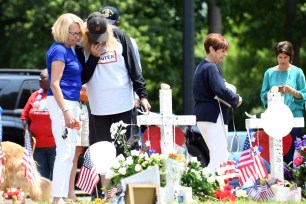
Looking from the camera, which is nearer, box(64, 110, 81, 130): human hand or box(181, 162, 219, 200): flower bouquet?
box(64, 110, 81, 130): human hand

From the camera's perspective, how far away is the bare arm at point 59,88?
9.85m

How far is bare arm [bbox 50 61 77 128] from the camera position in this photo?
32.3 feet

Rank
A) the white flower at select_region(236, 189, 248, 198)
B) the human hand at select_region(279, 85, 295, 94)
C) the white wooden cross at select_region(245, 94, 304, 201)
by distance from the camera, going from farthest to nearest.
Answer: the human hand at select_region(279, 85, 295, 94), the white wooden cross at select_region(245, 94, 304, 201), the white flower at select_region(236, 189, 248, 198)

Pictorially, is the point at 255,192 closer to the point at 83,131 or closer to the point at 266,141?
the point at 266,141

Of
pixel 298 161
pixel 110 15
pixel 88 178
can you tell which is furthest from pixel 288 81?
pixel 88 178

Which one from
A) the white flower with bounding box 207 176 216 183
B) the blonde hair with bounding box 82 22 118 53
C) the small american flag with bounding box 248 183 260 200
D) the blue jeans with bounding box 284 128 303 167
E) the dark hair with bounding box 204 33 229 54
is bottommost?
the small american flag with bounding box 248 183 260 200

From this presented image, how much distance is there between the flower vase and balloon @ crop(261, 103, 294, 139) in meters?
1.44

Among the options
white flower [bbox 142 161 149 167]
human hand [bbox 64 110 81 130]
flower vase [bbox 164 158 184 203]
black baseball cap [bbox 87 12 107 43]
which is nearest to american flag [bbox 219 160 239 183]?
flower vase [bbox 164 158 184 203]

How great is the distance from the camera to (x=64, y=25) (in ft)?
33.1

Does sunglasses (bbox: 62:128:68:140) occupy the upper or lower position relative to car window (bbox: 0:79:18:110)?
lower

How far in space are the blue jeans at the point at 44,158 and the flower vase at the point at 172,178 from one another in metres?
3.66

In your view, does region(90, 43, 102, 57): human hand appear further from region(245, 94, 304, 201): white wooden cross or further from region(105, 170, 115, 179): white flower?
region(245, 94, 304, 201): white wooden cross

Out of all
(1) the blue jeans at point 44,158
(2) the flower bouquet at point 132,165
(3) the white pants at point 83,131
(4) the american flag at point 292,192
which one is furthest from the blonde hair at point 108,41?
(1) the blue jeans at point 44,158

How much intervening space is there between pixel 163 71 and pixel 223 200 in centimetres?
1513
